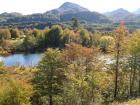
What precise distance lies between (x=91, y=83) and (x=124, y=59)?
10.0 m

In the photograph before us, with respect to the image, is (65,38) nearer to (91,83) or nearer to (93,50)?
(93,50)

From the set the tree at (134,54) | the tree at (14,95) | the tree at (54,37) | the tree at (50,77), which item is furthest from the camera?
the tree at (54,37)

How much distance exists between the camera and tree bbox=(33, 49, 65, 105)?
55.5 meters

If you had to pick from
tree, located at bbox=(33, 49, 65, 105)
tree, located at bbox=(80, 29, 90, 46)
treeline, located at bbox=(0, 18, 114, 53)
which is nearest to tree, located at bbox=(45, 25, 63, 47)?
treeline, located at bbox=(0, 18, 114, 53)

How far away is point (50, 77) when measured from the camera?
183 ft

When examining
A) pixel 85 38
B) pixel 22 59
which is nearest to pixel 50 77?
pixel 22 59

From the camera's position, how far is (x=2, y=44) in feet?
613

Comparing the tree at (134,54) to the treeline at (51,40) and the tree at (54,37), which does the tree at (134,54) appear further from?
the tree at (54,37)

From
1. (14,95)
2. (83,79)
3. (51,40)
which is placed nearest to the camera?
(14,95)

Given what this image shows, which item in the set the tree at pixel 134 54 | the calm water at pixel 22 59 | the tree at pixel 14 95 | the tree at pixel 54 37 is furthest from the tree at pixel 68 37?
the tree at pixel 14 95

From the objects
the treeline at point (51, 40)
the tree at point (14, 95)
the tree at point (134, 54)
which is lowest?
the treeline at point (51, 40)

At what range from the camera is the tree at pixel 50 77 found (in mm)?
55469

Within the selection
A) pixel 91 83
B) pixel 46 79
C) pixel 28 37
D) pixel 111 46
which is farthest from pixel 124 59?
pixel 28 37

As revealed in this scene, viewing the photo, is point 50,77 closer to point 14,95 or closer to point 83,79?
point 83,79
